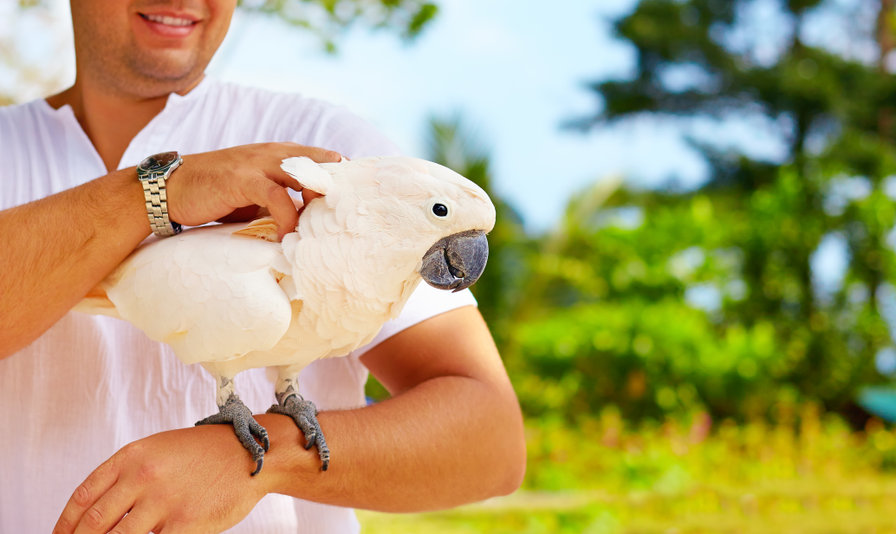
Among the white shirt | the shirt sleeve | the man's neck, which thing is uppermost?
the man's neck

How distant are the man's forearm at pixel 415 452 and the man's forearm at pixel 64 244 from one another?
0.69 feet

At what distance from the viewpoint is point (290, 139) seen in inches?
42.5

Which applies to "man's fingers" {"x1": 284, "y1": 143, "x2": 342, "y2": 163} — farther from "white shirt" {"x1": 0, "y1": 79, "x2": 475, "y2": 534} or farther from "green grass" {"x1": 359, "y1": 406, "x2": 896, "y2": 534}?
"green grass" {"x1": 359, "y1": 406, "x2": 896, "y2": 534}

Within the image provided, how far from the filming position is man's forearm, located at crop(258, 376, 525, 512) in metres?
0.76

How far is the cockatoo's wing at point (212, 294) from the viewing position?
682 mm

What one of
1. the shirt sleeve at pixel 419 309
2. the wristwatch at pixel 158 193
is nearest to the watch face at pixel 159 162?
the wristwatch at pixel 158 193

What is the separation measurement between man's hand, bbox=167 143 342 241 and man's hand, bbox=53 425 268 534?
0.20 metres

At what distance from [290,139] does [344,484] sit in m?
0.49

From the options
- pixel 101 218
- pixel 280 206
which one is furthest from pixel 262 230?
pixel 101 218

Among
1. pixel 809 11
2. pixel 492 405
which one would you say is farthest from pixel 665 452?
pixel 809 11

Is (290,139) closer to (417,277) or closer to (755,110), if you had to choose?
(417,277)

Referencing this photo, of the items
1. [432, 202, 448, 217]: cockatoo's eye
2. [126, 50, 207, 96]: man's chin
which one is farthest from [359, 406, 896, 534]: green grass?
[432, 202, 448, 217]: cockatoo's eye

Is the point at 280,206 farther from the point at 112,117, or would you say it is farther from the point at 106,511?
the point at 112,117

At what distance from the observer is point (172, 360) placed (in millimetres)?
975
